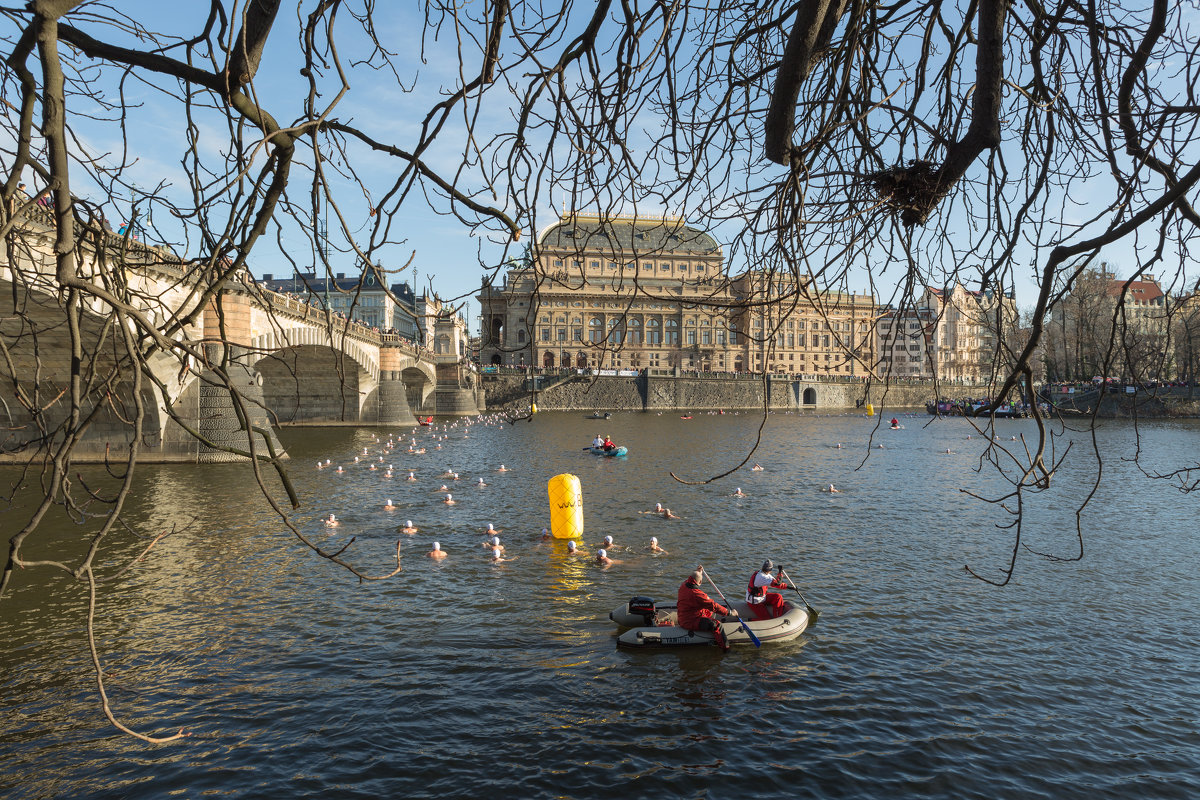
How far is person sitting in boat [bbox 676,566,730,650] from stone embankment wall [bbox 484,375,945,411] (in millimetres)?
66857

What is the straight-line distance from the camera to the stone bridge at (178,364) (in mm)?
1950

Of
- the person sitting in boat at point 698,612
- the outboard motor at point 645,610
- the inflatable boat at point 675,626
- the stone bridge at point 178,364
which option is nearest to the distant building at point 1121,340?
the stone bridge at point 178,364

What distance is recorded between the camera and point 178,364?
16.0m

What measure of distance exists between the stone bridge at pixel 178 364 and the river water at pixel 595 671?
6.72 feet

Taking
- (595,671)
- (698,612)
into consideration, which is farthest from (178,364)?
(698,612)

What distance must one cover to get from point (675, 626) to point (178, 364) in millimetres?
11658

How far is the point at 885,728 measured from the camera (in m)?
7.89

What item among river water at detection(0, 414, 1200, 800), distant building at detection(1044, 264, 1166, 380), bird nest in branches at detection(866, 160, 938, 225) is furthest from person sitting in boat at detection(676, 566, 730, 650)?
bird nest in branches at detection(866, 160, 938, 225)

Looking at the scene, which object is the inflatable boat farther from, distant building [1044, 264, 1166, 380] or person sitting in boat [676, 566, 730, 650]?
distant building [1044, 264, 1166, 380]

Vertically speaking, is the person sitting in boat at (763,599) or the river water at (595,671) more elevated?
the person sitting in boat at (763,599)

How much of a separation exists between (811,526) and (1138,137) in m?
16.4

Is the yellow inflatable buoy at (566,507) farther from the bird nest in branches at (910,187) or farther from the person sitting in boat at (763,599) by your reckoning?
the bird nest in branches at (910,187)

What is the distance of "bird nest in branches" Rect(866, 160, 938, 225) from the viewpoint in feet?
7.82

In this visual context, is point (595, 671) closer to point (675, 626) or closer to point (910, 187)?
point (675, 626)
